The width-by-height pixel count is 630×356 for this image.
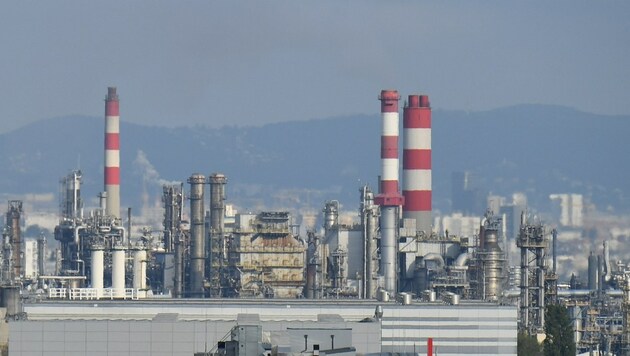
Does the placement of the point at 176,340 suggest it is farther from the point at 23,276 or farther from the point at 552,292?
the point at 23,276

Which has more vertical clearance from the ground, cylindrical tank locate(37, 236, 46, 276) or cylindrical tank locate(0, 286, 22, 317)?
cylindrical tank locate(37, 236, 46, 276)

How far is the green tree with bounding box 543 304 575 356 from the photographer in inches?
2751

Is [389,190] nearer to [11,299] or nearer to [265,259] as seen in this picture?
[265,259]

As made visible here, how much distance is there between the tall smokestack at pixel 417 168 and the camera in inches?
3767

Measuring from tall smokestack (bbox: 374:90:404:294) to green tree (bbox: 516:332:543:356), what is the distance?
13.3 metres

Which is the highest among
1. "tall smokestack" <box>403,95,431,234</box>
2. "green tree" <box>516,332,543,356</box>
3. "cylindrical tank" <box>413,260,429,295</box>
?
"tall smokestack" <box>403,95,431,234</box>

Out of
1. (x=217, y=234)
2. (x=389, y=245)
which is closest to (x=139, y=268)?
(x=217, y=234)

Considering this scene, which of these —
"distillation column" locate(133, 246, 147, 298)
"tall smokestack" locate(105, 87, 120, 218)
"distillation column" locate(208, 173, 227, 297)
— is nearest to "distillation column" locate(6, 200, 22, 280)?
"distillation column" locate(133, 246, 147, 298)

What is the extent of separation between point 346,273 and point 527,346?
18305 mm

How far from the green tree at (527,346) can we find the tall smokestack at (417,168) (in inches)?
833

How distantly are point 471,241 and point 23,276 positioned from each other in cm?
1940

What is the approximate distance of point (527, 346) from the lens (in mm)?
72438

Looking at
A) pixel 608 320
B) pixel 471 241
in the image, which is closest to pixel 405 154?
pixel 471 241

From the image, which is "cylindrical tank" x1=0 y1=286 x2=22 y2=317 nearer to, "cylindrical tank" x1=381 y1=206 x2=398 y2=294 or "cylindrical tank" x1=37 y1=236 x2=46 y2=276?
"cylindrical tank" x1=381 y1=206 x2=398 y2=294
